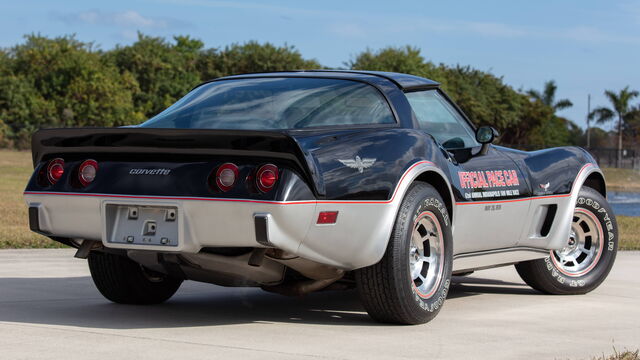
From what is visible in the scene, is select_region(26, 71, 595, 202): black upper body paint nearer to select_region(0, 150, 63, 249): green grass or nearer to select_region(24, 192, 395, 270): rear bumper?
select_region(24, 192, 395, 270): rear bumper

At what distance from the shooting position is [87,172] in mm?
5738

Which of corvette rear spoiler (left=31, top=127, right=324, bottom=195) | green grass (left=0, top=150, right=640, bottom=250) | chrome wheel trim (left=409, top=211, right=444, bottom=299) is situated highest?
corvette rear spoiler (left=31, top=127, right=324, bottom=195)

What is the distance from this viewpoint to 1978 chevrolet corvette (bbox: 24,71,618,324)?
5320 mm

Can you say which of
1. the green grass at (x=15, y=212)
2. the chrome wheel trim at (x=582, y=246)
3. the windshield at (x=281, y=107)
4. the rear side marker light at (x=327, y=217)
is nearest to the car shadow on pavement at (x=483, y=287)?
the chrome wheel trim at (x=582, y=246)

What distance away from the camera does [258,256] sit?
5.45 m

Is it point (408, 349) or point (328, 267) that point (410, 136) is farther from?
point (408, 349)

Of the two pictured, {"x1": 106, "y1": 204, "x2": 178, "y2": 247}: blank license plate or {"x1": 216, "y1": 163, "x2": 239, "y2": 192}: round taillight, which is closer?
{"x1": 216, "y1": 163, "x2": 239, "y2": 192}: round taillight

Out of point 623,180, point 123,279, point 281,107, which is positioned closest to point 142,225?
point 281,107

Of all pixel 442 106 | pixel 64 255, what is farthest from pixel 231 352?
pixel 64 255

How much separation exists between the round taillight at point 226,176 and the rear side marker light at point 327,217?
482 millimetres

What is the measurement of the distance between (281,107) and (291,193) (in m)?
1.02

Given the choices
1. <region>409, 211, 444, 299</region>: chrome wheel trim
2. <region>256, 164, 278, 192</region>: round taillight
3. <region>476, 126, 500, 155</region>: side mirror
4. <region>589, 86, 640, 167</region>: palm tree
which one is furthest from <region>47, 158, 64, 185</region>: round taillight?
<region>589, 86, 640, 167</region>: palm tree

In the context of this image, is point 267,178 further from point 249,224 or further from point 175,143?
point 175,143

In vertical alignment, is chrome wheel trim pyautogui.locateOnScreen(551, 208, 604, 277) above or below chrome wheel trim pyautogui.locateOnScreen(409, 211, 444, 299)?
below
